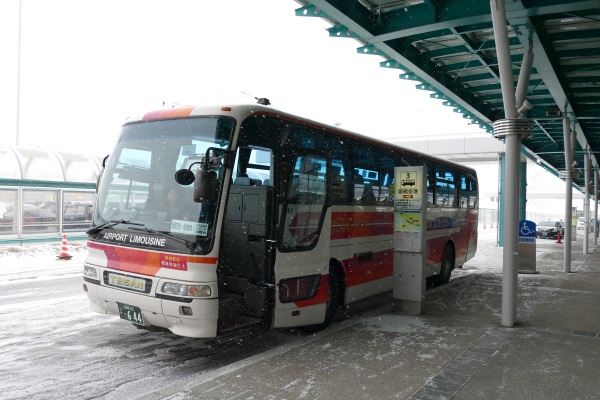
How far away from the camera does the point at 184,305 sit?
18.5ft

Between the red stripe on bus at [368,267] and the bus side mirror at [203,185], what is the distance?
3179 mm

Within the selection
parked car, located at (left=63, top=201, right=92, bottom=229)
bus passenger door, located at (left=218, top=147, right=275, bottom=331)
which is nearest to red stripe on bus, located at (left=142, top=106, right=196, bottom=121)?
bus passenger door, located at (left=218, top=147, right=275, bottom=331)

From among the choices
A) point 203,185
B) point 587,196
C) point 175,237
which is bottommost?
point 175,237

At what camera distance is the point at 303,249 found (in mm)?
6871

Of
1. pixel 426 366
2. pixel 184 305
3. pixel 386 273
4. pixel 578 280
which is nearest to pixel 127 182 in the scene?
pixel 184 305

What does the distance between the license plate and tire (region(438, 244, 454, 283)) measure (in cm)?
862

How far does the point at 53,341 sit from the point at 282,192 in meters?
3.82

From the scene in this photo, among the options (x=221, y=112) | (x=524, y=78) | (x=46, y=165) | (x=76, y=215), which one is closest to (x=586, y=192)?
(x=524, y=78)

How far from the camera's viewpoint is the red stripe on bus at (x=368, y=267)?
27.0ft

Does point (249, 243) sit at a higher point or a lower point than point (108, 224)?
lower

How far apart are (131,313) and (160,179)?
1705 millimetres

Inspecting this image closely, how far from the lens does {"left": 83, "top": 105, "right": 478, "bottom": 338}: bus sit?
573cm

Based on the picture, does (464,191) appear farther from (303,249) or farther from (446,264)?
(303,249)

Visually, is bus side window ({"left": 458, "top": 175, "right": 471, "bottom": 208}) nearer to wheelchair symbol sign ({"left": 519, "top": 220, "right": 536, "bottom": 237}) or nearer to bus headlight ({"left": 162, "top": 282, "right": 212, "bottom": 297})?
wheelchair symbol sign ({"left": 519, "top": 220, "right": 536, "bottom": 237})
